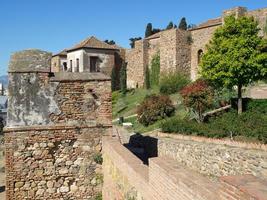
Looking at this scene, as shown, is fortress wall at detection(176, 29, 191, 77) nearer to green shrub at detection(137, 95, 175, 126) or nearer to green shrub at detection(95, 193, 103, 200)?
green shrub at detection(137, 95, 175, 126)

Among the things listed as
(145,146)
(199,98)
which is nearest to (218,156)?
(145,146)

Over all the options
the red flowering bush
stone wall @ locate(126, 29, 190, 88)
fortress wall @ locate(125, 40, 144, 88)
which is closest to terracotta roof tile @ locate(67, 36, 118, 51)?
fortress wall @ locate(125, 40, 144, 88)

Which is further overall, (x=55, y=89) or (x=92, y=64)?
(x=92, y=64)

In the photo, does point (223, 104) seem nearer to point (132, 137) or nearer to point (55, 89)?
point (132, 137)

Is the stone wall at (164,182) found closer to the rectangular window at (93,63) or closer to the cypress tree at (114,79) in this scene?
the rectangular window at (93,63)

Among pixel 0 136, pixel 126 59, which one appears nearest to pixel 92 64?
pixel 126 59

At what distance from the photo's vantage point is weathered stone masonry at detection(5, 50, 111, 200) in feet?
30.2

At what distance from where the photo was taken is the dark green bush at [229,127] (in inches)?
607

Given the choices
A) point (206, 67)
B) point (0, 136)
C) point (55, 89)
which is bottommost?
point (0, 136)

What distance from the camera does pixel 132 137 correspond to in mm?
22766

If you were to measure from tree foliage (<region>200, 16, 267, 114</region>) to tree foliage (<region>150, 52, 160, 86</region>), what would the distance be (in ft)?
64.4

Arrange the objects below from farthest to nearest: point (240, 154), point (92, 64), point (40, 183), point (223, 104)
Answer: point (92, 64) → point (223, 104) → point (240, 154) → point (40, 183)

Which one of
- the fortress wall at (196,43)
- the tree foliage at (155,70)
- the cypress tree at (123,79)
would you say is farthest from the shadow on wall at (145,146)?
the cypress tree at (123,79)

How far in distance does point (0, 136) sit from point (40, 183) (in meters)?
37.2
